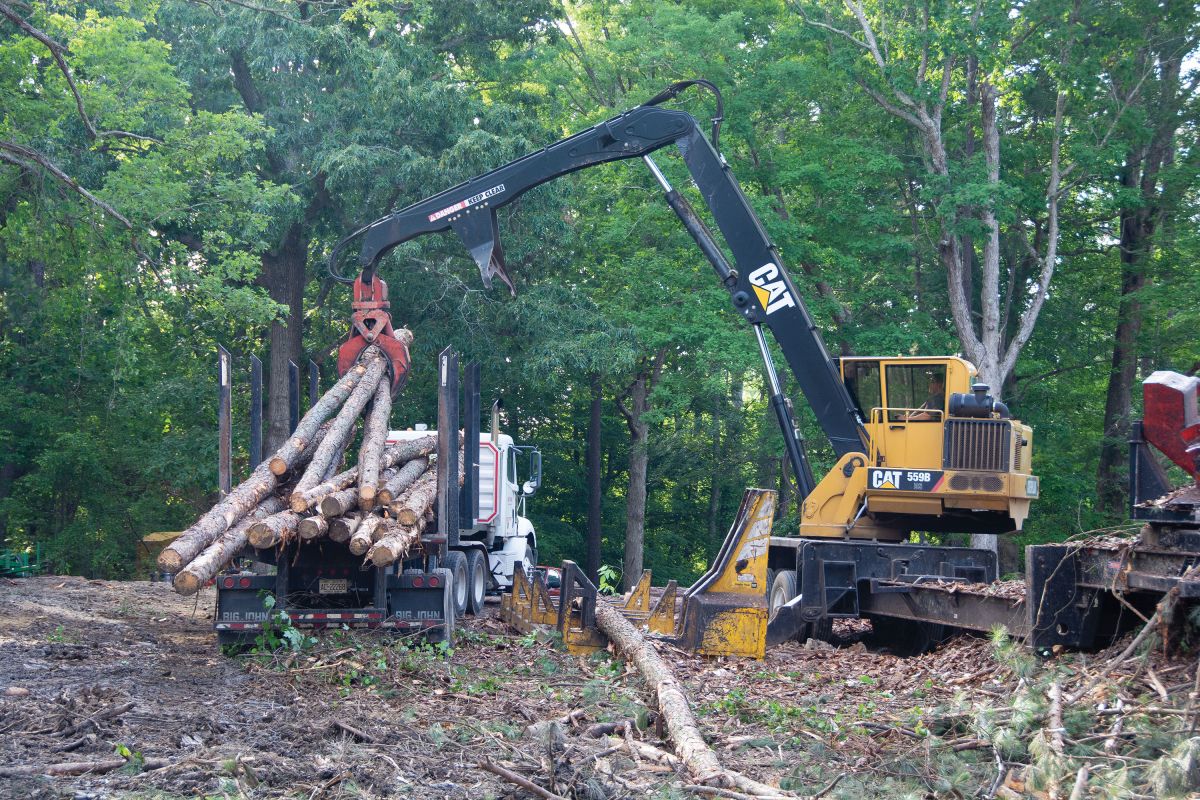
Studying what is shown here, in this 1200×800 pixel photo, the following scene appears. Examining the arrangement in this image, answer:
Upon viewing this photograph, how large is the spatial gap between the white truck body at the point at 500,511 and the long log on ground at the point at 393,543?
3696mm

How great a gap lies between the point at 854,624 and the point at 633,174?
15076 millimetres

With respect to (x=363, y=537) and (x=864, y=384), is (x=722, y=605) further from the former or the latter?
(x=864, y=384)

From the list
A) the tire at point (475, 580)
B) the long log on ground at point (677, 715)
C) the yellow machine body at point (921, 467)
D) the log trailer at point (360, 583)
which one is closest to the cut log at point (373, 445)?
A: the log trailer at point (360, 583)

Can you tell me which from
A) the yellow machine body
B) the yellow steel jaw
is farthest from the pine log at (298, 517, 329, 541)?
the yellow machine body

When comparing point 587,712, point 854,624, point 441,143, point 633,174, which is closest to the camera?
point 587,712

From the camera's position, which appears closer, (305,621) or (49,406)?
(305,621)

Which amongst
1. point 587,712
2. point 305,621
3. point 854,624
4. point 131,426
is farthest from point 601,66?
point 587,712

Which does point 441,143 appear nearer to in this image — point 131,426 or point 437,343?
point 437,343

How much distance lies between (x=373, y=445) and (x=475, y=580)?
3.03m

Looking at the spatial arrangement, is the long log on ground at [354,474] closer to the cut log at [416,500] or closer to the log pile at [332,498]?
the log pile at [332,498]

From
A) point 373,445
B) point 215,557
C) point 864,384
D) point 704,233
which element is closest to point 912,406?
point 864,384

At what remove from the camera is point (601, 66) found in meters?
27.3

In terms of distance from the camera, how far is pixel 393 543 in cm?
981

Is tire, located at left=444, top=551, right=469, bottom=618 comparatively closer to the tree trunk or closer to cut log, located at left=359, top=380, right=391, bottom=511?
cut log, located at left=359, top=380, right=391, bottom=511
